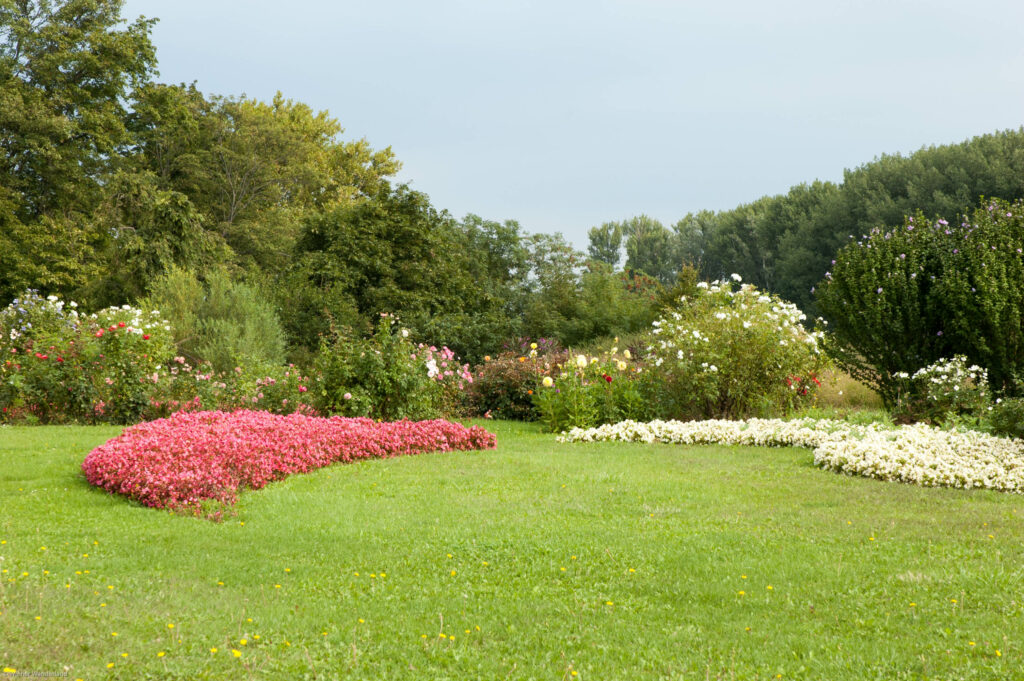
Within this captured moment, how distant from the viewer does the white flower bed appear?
7.65m

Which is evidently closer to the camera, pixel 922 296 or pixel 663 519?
pixel 663 519

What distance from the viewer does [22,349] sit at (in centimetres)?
1307

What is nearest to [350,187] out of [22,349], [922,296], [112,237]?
[112,237]

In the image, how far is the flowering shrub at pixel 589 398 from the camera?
11641 millimetres

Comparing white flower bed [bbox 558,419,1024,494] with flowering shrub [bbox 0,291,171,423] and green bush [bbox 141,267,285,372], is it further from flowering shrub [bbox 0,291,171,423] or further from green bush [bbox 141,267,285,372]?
green bush [bbox 141,267,285,372]

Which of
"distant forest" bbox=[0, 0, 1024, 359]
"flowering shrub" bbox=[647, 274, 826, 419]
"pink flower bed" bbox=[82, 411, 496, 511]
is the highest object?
"distant forest" bbox=[0, 0, 1024, 359]

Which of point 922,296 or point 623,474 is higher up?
point 922,296

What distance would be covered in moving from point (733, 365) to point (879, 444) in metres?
3.58

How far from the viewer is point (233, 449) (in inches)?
299

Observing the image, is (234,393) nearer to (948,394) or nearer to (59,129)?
(948,394)

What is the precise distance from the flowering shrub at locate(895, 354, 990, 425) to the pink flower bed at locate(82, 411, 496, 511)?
5.77 metres

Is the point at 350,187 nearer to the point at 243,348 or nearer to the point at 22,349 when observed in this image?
the point at 243,348

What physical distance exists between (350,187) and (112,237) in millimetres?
9889

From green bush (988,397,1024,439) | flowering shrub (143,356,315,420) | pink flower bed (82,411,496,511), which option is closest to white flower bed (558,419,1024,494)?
green bush (988,397,1024,439)
